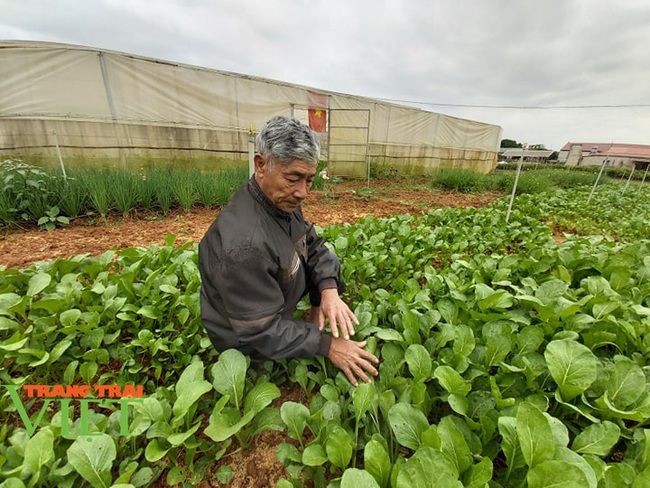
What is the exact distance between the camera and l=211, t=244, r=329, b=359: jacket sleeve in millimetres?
1124

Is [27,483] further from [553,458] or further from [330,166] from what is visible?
[330,166]

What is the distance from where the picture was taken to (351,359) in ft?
4.25

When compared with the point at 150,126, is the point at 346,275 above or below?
below

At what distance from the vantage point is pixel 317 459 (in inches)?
38.2

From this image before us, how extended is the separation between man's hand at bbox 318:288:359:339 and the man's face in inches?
22.9

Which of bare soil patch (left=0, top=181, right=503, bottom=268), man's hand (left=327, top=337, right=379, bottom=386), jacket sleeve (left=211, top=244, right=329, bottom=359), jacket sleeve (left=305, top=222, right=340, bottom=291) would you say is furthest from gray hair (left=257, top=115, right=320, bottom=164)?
bare soil patch (left=0, top=181, right=503, bottom=268)

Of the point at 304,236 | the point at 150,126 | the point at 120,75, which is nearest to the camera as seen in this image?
the point at 304,236

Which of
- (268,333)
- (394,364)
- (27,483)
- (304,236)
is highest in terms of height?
(304,236)

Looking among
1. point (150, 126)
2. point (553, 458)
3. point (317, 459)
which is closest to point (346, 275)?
point (317, 459)

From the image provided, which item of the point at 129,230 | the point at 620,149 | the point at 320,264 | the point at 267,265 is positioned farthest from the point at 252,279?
the point at 620,149

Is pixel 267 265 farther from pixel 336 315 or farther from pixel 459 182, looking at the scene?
pixel 459 182

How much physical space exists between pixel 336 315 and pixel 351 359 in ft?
0.79

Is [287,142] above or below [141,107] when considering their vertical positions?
below

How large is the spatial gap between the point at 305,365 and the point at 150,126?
8361 millimetres
